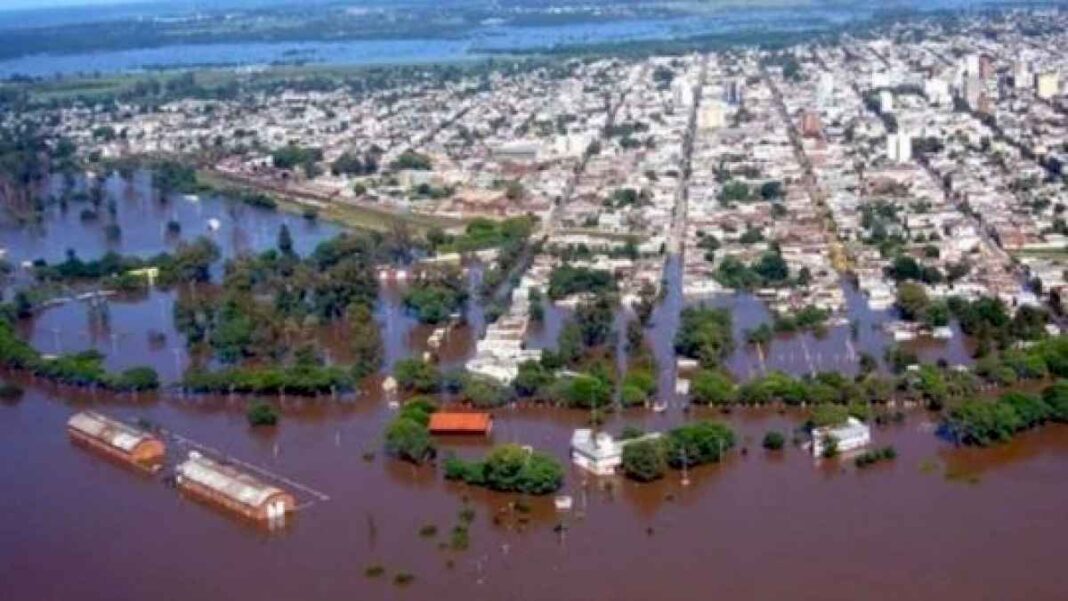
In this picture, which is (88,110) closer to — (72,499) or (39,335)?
(39,335)

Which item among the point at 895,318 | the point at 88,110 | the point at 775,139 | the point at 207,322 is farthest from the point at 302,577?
the point at 88,110

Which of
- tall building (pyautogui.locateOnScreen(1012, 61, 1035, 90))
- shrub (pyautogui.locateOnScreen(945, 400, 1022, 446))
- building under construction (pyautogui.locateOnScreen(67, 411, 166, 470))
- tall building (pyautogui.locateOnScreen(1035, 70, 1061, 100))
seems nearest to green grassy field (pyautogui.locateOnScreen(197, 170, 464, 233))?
building under construction (pyautogui.locateOnScreen(67, 411, 166, 470))

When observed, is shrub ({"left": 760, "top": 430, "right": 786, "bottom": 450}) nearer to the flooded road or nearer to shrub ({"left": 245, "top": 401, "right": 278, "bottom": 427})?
the flooded road

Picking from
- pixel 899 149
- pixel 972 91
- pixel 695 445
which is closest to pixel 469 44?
pixel 972 91

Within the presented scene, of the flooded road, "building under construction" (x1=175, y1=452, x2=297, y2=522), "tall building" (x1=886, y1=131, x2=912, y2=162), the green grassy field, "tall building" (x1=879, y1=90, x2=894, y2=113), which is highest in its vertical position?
"tall building" (x1=879, y1=90, x2=894, y2=113)

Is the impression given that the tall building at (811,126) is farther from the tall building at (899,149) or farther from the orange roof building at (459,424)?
the orange roof building at (459,424)

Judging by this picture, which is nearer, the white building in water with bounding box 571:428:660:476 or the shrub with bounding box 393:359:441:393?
the white building in water with bounding box 571:428:660:476

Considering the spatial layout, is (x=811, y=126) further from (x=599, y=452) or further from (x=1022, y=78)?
(x=599, y=452)
